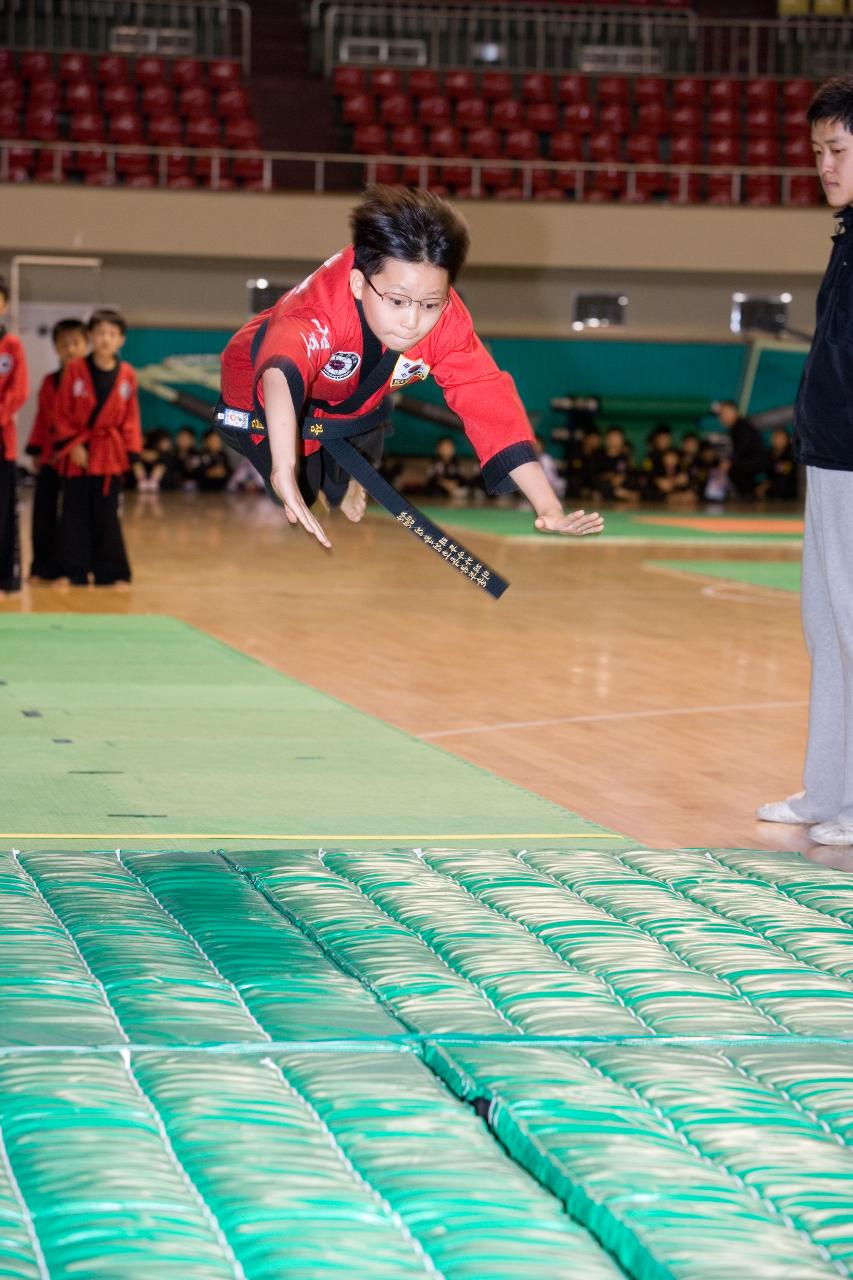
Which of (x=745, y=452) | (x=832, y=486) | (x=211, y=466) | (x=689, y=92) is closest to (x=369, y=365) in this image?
(x=832, y=486)

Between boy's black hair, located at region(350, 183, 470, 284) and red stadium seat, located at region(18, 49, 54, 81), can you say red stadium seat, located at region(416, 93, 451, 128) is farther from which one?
boy's black hair, located at region(350, 183, 470, 284)

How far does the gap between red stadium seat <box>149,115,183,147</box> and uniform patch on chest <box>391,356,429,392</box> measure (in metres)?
15.0

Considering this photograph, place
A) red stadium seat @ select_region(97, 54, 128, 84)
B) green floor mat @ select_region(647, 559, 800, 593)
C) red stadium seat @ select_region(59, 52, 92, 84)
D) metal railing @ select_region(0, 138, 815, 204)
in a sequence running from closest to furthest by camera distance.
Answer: green floor mat @ select_region(647, 559, 800, 593)
metal railing @ select_region(0, 138, 815, 204)
red stadium seat @ select_region(59, 52, 92, 84)
red stadium seat @ select_region(97, 54, 128, 84)

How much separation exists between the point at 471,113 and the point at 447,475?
4031mm

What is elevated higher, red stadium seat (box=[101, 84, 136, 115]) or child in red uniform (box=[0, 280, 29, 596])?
red stadium seat (box=[101, 84, 136, 115])

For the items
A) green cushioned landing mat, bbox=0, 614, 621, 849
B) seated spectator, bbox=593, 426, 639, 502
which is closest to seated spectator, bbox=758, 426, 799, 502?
seated spectator, bbox=593, 426, 639, 502

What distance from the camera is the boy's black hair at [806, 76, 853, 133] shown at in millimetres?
3754

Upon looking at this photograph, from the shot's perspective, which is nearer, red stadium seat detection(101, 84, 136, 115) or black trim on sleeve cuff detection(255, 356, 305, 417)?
black trim on sleeve cuff detection(255, 356, 305, 417)

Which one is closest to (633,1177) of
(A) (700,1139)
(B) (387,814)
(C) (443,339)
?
(A) (700,1139)

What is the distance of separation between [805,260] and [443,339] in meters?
14.4

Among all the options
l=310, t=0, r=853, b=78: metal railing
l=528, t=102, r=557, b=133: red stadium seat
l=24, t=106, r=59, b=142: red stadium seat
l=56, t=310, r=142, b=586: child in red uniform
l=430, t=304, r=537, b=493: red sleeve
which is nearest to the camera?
l=430, t=304, r=537, b=493: red sleeve

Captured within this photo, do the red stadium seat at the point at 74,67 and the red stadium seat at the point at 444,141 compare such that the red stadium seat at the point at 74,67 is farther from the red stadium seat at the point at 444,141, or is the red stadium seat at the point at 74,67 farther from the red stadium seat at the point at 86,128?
the red stadium seat at the point at 444,141

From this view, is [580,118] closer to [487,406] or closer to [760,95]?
[760,95]

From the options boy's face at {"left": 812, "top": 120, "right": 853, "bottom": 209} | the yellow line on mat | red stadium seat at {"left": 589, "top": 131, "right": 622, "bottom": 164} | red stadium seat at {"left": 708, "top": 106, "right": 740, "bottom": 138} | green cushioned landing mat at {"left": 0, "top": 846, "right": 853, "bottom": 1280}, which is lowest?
the yellow line on mat
